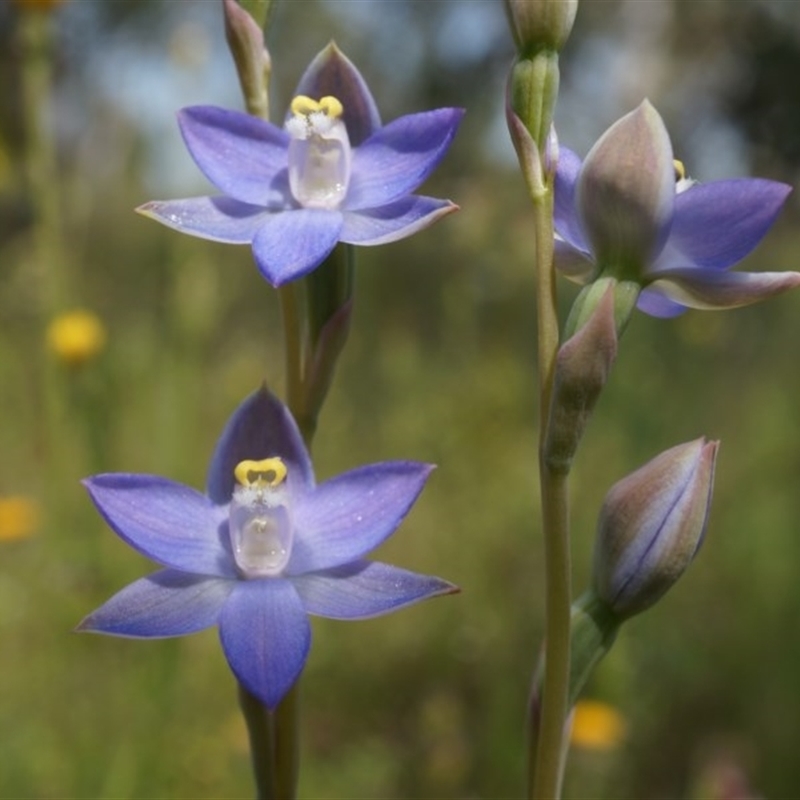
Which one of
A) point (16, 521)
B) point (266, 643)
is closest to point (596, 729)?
point (16, 521)

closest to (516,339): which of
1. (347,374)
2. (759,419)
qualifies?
(347,374)

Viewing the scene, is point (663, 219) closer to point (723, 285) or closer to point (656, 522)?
point (723, 285)

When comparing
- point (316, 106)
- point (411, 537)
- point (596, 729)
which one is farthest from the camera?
point (411, 537)

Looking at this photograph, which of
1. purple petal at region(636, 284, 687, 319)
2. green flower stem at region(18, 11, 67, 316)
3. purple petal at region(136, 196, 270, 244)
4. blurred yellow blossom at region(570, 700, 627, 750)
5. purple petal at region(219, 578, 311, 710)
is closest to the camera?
purple petal at region(219, 578, 311, 710)

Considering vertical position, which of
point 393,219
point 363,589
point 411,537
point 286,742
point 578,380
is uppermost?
point 393,219

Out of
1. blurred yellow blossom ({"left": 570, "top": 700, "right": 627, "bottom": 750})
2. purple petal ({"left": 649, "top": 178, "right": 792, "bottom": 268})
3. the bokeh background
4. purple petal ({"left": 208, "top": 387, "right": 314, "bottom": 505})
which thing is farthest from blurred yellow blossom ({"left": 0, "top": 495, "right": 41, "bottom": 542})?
purple petal ({"left": 649, "top": 178, "right": 792, "bottom": 268})

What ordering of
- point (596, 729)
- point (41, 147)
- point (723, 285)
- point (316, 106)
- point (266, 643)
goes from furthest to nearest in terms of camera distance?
point (41, 147) → point (596, 729) → point (316, 106) → point (723, 285) → point (266, 643)

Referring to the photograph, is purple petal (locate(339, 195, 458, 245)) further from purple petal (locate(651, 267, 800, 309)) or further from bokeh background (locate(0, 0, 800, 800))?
bokeh background (locate(0, 0, 800, 800))
